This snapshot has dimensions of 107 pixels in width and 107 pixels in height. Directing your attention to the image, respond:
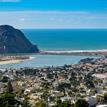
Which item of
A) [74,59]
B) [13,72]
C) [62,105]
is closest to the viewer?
[62,105]

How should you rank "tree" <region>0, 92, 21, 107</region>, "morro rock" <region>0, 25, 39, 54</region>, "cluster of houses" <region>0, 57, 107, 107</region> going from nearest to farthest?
"tree" <region>0, 92, 21, 107</region>
"cluster of houses" <region>0, 57, 107, 107</region>
"morro rock" <region>0, 25, 39, 54</region>

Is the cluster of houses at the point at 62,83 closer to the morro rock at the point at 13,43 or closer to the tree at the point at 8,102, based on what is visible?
the tree at the point at 8,102

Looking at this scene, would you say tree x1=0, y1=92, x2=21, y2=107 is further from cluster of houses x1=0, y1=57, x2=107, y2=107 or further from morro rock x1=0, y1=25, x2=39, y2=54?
morro rock x1=0, y1=25, x2=39, y2=54

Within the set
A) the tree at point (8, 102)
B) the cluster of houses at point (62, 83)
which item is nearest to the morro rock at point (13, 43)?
the cluster of houses at point (62, 83)

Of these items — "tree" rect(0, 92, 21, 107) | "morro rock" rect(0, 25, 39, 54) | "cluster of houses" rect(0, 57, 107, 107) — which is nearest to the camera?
"tree" rect(0, 92, 21, 107)

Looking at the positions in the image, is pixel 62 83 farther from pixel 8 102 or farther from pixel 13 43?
pixel 13 43

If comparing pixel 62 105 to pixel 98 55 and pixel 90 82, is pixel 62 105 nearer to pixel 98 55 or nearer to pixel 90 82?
pixel 90 82

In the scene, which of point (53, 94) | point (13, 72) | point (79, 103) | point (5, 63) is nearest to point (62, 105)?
point (79, 103)

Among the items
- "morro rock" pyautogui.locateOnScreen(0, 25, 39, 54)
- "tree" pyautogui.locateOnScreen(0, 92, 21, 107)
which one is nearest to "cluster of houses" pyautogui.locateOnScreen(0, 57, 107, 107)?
"tree" pyautogui.locateOnScreen(0, 92, 21, 107)

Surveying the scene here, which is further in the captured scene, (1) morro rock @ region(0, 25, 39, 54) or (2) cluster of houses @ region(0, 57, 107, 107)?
(1) morro rock @ region(0, 25, 39, 54)
